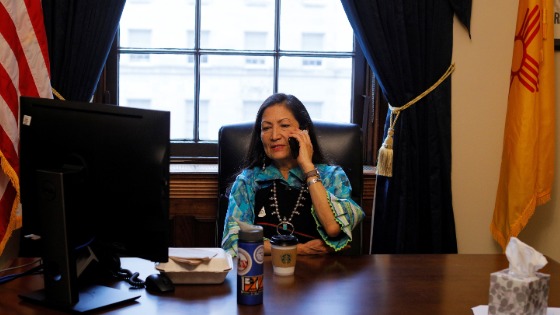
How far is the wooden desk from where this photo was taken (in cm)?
171

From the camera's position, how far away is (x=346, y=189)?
8.36ft

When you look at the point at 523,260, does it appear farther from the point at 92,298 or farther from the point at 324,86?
the point at 324,86

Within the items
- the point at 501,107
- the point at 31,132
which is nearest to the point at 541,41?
the point at 501,107

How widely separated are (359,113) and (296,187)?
3.33ft

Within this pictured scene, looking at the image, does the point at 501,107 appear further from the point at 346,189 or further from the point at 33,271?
the point at 33,271

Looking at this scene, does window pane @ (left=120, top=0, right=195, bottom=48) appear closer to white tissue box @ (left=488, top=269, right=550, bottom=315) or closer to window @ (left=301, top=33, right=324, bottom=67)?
window @ (left=301, top=33, right=324, bottom=67)

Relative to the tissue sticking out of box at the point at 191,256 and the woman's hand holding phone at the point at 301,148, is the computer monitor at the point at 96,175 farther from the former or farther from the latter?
the woman's hand holding phone at the point at 301,148

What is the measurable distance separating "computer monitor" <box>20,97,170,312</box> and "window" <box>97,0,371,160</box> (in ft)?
5.47

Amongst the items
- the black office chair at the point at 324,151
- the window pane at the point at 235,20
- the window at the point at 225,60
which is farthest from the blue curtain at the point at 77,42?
the black office chair at the point at 324,151

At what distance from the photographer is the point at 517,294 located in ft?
5.14

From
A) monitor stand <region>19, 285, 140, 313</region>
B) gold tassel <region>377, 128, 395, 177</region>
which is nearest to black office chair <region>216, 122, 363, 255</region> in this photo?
gold tassel <region>377, 128, 395, 177</region>

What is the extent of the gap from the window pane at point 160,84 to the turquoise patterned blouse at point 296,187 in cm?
93

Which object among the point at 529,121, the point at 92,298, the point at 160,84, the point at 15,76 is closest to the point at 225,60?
the point at 160,84

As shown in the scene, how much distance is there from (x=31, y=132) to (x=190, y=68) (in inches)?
67.6
